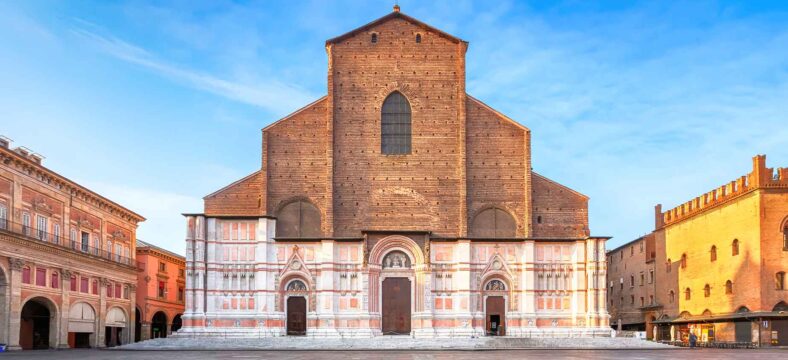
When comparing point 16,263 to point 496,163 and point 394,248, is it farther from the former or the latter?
point 496,163

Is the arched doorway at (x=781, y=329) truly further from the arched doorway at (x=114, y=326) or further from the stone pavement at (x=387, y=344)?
the arched doorway at (x=114, y=326)

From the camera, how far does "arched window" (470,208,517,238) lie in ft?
155

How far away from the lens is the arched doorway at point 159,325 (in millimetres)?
61625

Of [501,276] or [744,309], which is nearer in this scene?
[744,309]

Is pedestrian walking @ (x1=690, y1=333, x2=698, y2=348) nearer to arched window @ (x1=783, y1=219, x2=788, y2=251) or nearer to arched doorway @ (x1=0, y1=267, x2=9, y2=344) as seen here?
arched window @ (x1=783, y1=219, x2=788, y2=251)

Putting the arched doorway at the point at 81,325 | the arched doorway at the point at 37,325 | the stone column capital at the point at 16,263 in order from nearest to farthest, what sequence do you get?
the stone column capital at the point at 16,263 → the arched doorway at the point at 37,325 → the arched doorway at the point at 81,325

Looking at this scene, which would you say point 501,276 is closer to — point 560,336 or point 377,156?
Result: point 560,336

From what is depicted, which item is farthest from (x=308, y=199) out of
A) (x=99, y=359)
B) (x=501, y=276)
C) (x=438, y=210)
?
(x=99, y=359)

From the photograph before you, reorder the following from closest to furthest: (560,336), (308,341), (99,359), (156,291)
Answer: (99,359) → (308,341) → (560,336) → (156,291)

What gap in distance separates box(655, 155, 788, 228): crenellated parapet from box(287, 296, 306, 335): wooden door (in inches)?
965

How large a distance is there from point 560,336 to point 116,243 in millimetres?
27603

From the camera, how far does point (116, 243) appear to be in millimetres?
51562

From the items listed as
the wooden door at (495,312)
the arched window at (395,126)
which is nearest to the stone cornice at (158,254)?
the arched window at (395,126)

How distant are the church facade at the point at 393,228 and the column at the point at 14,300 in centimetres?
925
